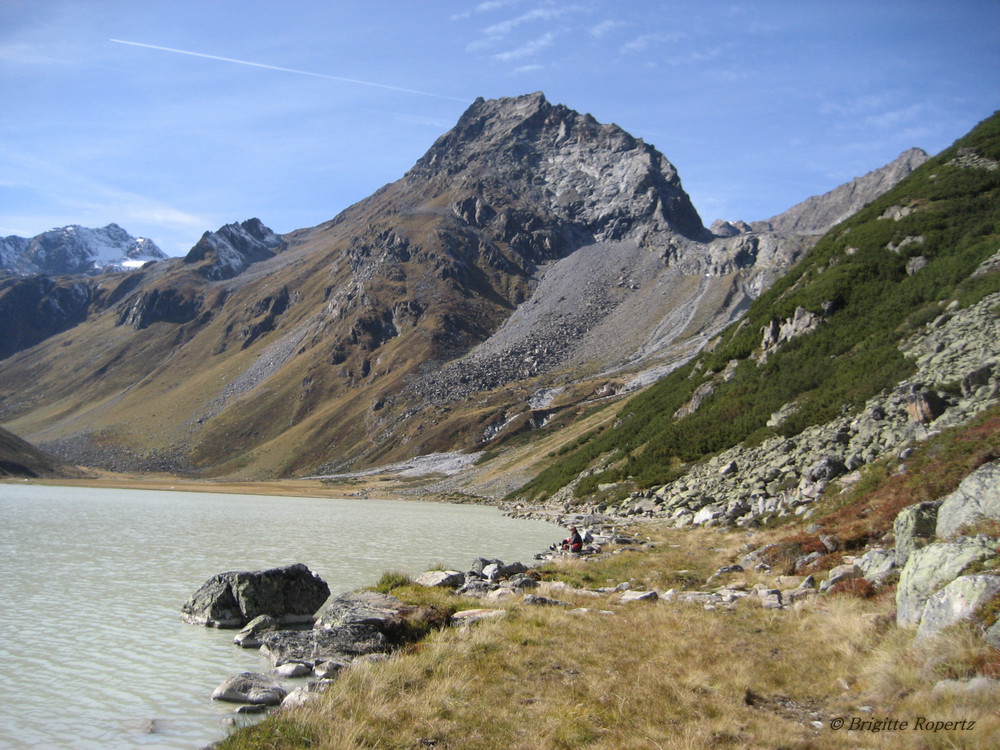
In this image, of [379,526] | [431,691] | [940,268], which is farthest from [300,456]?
[431,691]

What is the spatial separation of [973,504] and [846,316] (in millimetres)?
36118

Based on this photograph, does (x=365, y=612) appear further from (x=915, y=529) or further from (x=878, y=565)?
(x=915, y=529)

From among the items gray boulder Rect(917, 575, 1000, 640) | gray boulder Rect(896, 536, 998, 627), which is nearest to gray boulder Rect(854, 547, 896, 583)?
gray boulder Rect(896, 536, 998, 627)

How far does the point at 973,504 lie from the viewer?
12844 mm

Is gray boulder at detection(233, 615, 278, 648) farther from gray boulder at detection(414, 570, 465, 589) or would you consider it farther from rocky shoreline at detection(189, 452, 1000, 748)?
gray boulder at detection(414, 570, 465, 589)

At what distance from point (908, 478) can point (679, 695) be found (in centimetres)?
1658

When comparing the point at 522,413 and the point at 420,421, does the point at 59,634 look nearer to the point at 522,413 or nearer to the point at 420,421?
the point at 522,413

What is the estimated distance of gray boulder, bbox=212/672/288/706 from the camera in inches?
418

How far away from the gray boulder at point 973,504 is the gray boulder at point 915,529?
51 cm

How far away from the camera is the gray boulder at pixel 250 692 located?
34.8 ft

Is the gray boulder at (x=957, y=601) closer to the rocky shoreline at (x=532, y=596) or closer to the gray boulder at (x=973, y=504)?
the rocky shoreline at (x=532, y=596)

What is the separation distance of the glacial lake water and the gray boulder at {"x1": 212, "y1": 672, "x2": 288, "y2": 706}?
20 cm

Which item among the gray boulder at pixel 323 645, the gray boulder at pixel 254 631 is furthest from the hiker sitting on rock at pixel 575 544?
the gray boulder at pixel 323 645

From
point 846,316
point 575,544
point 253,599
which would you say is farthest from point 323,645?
point 846,316
